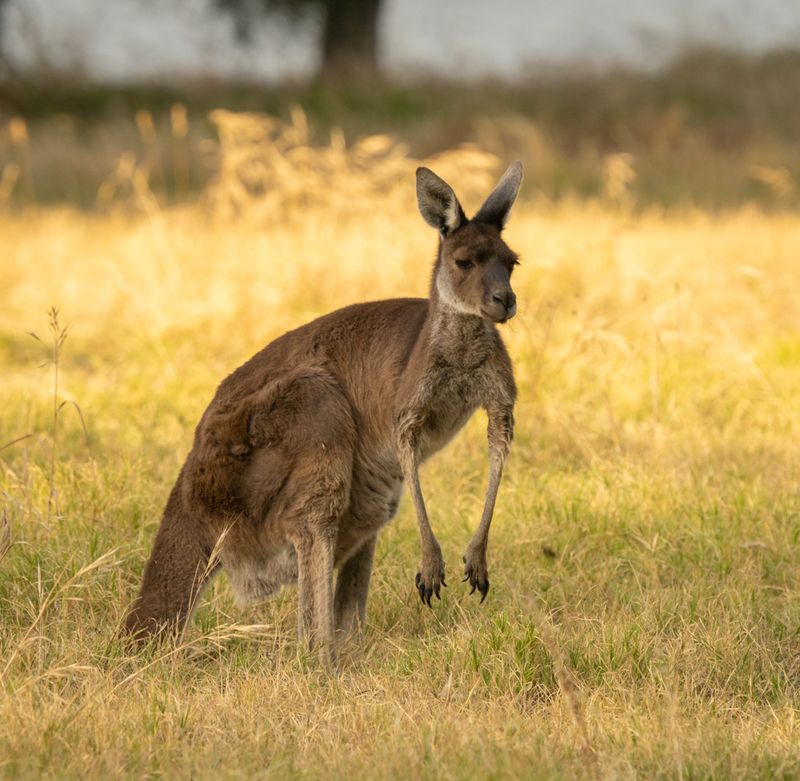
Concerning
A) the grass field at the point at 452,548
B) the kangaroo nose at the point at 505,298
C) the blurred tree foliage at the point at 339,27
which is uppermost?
the blurred tree foliage at the point at 339,27

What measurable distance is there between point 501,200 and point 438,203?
0.22 metres

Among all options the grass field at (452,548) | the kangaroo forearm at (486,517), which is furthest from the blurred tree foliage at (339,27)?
the kangaroo forearm at (486,517)

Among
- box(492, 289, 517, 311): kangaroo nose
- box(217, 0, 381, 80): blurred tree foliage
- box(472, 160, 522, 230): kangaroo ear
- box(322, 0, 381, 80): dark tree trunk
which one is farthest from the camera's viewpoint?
box(322, 0, 381, 80): dark tree trunk

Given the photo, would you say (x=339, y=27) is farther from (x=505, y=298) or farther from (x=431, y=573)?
(x=431, y=573)

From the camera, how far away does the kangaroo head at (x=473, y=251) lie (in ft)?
13.5

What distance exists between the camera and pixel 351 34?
987 inches

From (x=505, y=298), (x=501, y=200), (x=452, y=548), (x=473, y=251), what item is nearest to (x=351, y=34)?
(x=452, y=548)

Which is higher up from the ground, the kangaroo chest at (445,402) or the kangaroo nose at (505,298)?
the kangaroo nose at (505,298)

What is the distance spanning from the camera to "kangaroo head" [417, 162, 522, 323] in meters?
4.12

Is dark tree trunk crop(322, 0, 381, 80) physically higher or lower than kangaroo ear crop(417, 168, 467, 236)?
higher

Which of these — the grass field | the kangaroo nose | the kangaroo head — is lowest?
the grass field

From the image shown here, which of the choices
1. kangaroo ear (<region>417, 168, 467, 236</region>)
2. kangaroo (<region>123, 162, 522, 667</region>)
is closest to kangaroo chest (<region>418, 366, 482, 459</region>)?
kangaroo (<region>123, 162, 522, 667</region>)

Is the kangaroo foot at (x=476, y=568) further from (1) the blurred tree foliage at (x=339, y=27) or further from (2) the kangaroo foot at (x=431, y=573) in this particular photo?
(1) the blurred tree foliage at (x=339, y=27)

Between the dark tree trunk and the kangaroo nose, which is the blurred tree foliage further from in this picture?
the kangaroo nose
